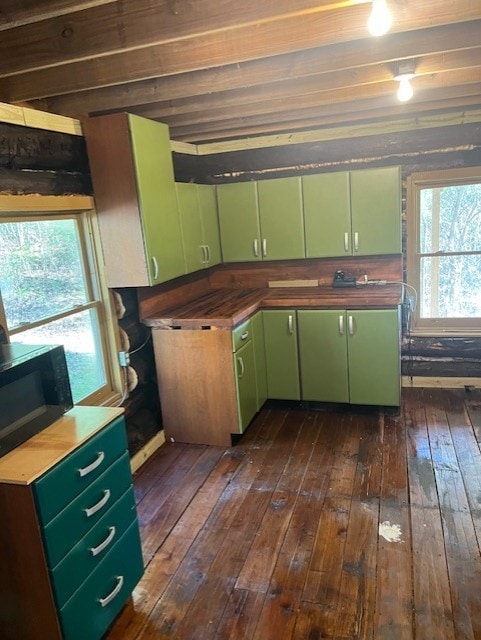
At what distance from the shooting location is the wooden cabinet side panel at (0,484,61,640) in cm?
156

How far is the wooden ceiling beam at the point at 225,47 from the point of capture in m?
1.80

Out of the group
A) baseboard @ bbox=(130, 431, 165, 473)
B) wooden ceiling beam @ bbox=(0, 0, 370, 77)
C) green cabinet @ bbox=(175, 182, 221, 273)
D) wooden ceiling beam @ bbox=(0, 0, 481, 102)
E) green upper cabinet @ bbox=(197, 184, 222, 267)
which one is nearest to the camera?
wooden ceiling beam @ bbox=(0, 0, 370, 77)

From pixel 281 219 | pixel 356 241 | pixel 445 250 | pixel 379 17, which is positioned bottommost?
pixel 445 250

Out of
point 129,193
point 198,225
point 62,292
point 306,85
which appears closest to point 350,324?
point 198,225

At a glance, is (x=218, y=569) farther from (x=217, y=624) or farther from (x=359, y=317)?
(x=359, y=317)

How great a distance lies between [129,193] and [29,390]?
144cm

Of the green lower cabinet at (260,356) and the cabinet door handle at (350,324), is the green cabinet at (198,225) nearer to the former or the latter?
the green lower cabinet at (260,356)

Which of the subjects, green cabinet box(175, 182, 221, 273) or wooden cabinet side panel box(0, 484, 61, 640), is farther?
green cabinet box(175, 182, 221, 273)

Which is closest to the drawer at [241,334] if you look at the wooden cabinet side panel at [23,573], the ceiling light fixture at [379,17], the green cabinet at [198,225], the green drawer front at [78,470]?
the green cabinet at [198,225]

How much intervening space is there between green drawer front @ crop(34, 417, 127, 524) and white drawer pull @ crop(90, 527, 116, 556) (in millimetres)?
252

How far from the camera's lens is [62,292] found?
106 inches

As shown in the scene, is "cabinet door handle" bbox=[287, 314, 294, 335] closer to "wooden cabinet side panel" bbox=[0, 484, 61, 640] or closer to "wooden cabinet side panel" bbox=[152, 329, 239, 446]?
"wooden cabinet side panel" bbox=[152, 329, 239, 446]

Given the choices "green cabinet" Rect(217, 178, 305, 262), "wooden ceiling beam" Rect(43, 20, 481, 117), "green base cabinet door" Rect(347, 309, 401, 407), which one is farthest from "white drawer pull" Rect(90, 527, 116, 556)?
"green cabinet" Rect(217, 178, 305, 262)

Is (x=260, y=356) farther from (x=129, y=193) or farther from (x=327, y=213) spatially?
(x=129, y=193)
